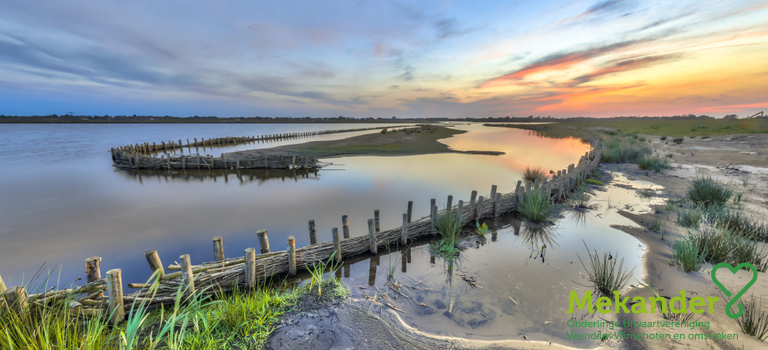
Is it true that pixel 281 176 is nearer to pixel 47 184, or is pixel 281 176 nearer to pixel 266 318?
pixel 47 184

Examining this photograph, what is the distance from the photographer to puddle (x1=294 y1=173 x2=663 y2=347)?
16.6 feet

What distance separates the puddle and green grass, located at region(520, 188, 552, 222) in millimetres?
440

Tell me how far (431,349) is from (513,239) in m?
5.64

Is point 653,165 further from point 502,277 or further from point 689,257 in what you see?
point 502,277

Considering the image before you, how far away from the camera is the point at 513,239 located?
8805 millimetres

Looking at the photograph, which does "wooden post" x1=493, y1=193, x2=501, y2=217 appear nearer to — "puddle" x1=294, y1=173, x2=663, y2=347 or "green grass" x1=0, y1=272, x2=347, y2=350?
"puddle" x1=294, y1=173, x2=663, y2=347

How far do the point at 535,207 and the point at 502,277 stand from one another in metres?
4.56

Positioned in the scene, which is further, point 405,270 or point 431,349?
point 405,270

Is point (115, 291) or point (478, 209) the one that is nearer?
A: point (115, 291)

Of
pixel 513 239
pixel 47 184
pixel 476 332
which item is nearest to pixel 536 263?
pixel 513 239

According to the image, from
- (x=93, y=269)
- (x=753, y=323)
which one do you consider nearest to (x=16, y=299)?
(x=93, y=269)

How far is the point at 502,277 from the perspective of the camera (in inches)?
261

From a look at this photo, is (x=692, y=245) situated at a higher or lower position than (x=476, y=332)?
higher

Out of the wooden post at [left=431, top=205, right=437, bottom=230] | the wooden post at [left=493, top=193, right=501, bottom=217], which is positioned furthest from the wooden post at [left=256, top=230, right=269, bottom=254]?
the wooden post at [left=493, top=193, right=501, bottom=217]
